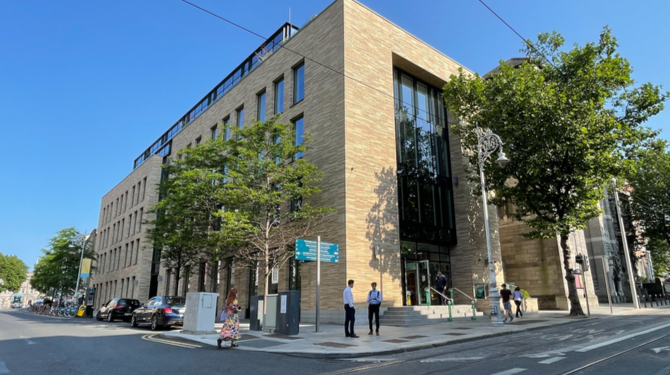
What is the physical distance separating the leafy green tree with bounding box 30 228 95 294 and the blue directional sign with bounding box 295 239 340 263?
146ft

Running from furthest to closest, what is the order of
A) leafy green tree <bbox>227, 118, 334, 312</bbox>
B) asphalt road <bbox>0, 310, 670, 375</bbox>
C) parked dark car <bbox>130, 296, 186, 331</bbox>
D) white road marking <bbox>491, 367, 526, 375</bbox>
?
leafy green tree <bbox>227, 118, 334, 312</bbox> → parked dark car <bbox>130, 296, 186, 331</bbox> → asphalt road <bbox>0, 310, 670, 375</bbox> → white road marking <bbox>491, 367, 526, 375</bbox>

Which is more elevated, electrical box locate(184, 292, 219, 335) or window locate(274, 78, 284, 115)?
window locate(274, 78, 284, 115)

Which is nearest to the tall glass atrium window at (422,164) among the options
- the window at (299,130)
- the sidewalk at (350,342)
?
the window at (299,130)

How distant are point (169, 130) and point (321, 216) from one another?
34.6 metres

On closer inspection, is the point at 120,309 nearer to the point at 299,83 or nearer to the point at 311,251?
the point at 311,251

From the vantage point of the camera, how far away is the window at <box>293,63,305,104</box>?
78.1 feet

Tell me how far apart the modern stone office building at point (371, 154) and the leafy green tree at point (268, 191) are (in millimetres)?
1285

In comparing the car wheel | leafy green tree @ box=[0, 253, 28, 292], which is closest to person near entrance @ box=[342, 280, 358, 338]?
the car wheel

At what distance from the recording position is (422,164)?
24.1 meters

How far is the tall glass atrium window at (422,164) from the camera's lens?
22641 mm

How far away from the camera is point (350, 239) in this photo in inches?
718

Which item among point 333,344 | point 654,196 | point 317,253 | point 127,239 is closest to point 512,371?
point 333,344

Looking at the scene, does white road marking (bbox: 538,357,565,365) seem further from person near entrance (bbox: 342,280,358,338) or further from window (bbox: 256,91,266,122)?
window (bbox: 256,91,266,122)

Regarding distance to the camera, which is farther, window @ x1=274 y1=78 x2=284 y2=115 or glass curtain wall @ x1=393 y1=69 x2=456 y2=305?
window @ x1=274 y1=78 x2=284 y2=115
